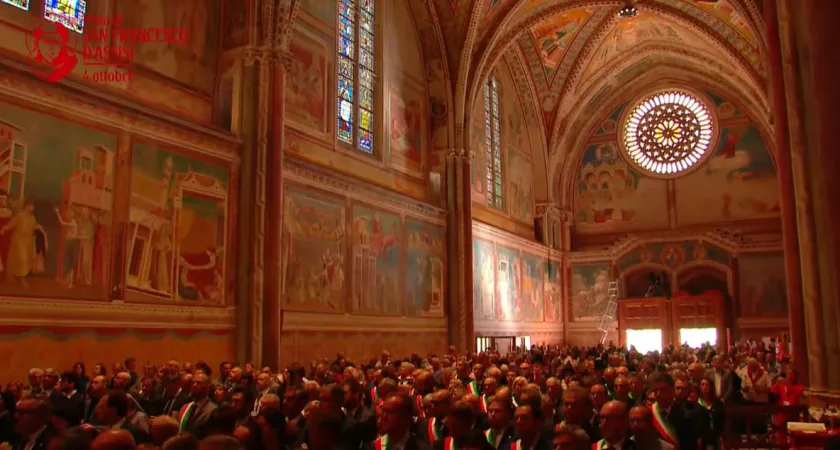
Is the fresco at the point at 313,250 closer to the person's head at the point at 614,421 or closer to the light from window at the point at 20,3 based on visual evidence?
the light from window at the point at 20,3

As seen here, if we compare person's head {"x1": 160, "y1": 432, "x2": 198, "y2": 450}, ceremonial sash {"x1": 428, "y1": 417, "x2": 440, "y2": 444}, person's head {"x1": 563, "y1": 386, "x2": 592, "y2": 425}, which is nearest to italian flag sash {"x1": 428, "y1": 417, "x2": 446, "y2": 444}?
ceremonial sash {"x1": 428, "y1": 417, "x2": 440, "y2": 444}

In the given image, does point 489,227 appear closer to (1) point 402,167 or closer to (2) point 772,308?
(1) point 402,167

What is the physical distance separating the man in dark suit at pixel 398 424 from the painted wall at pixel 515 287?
18685 millimetres

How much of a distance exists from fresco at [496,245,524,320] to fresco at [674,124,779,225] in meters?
8.13

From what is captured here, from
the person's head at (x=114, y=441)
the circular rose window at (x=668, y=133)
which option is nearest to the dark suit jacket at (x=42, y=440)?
the person's head at (x=114, y=441)

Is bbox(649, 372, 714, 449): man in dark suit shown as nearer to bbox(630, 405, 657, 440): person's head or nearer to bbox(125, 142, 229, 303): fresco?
bbox(630, 405, 657, 440): person's head

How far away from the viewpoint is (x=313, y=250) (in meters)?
16.9

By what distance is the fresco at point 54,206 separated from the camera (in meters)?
11.0

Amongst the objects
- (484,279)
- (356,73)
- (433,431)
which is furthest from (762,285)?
(433,431)

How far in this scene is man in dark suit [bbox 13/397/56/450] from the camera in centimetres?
526

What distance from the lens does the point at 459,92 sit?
74.5 ft

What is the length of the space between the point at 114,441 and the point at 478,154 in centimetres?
2246

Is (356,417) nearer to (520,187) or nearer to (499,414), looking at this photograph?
(499,414)

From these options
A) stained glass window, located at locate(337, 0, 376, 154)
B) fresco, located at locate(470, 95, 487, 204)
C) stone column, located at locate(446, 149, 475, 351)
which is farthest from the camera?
fresco, located at locate(470, 95, 487, 204)
